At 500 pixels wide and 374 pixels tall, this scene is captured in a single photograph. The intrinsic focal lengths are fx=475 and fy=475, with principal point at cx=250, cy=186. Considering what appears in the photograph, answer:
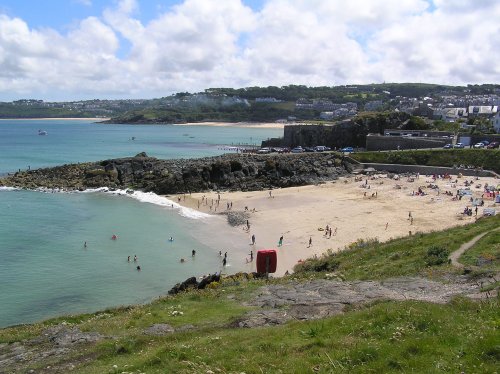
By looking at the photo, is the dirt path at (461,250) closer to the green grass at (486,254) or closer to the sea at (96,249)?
the green grass at (486,254)

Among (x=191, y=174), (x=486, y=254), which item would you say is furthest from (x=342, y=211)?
(x=486, y=254)

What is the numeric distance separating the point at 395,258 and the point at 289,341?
10.9 meters

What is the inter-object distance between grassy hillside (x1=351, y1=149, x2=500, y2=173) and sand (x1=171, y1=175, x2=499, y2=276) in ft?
16.7

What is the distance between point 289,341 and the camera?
33.6 ft

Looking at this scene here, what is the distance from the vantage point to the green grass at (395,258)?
17.6 m

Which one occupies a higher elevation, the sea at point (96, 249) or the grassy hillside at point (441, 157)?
the grassy hillside at point (441, 157)

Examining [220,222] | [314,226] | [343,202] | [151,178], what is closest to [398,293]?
[314,226]

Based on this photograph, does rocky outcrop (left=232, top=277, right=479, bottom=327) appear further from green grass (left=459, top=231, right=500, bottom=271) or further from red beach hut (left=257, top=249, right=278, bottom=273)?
red beach hut (left=257, top=249, right=278, bottom=273)

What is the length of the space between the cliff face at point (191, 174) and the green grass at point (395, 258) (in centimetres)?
3406

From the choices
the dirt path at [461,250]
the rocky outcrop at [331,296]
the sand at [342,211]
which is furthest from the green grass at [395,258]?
the sand at [342,211]

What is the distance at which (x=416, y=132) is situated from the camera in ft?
246

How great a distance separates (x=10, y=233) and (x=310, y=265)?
26263 mm

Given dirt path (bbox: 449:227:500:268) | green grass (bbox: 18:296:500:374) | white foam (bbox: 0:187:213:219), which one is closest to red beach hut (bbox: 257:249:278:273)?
dirt path (bbox: 449:227:500:268)

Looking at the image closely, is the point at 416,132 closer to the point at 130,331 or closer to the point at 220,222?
the point at 220,222
